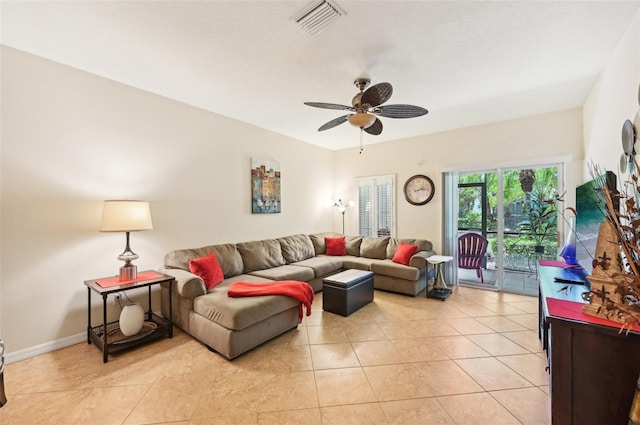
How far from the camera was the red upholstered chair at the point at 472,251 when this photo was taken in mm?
4461

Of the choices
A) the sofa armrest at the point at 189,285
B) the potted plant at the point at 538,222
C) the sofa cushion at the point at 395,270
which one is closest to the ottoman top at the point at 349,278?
the sofa cushion at the point at 395,270

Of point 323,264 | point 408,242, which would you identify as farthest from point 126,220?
point 408,242

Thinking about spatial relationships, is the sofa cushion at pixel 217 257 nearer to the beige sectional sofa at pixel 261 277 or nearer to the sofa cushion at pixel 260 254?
the beige sectional sofa at pixel 261 277

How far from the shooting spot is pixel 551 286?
208 centimetres

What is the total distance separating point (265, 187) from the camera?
458 cm

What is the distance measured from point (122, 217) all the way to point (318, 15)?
8.25 ft

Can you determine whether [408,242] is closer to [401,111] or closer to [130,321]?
[401,111]

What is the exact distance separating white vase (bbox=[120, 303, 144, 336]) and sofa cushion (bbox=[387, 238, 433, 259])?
3.79 metres

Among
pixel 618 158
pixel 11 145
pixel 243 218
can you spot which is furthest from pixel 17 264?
pixel 618 158

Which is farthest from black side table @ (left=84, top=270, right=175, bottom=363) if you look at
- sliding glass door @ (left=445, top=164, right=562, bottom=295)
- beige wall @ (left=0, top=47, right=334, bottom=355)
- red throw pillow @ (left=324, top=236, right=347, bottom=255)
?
sliding glass door @ (left=445, top=164, right=562, bottom=295)

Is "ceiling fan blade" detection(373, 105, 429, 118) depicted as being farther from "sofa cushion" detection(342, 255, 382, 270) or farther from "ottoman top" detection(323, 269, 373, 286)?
"sofa cushion" detection(342, 255, 382, 270)

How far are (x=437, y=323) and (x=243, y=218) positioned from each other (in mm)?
3125

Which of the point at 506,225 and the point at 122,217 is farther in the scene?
the point at 506,225

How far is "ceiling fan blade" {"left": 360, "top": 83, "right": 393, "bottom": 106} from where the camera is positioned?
7.59 ft
